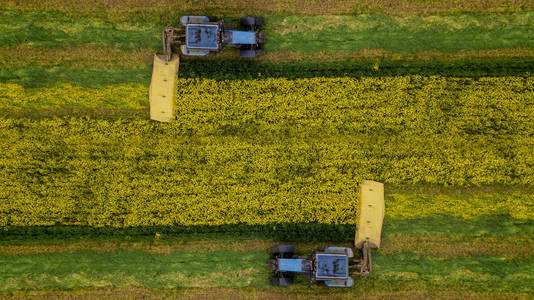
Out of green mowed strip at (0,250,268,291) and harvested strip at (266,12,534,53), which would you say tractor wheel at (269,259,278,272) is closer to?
green mowed strip at (0,250,268,291)

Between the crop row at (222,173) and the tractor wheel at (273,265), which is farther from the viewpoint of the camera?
the crop row at (222,173)

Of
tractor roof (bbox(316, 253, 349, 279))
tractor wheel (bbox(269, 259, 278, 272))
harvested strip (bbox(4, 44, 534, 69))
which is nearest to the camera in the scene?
tractor roof (bbox(316, 253, 349, 279))

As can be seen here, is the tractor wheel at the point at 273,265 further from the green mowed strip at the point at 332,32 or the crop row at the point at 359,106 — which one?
the green mowed strip at the point at 332,32

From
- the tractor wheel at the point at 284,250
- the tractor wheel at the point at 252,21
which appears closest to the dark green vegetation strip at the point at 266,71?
the tractor wheel at the point at 252,21

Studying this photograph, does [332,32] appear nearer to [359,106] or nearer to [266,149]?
[359,106]

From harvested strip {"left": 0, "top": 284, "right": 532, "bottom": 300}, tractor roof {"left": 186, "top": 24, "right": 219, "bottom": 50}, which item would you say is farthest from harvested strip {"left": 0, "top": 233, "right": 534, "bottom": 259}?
tractor roof {"left": 186, "top": 24, "right": 219, "bottom": 50}

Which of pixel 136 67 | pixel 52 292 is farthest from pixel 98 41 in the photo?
pixel 52 292

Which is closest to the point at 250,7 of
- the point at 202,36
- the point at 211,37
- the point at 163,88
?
the point at 211,37
